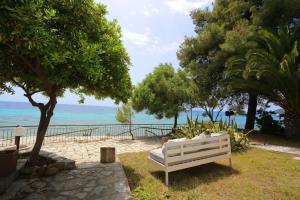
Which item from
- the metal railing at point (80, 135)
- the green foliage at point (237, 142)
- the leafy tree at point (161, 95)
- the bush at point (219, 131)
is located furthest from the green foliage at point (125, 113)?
the green foliage at point (237, 142)

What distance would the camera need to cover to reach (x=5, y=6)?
3379 mm

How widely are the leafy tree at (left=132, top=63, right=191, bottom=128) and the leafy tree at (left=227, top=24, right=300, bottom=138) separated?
3.53m

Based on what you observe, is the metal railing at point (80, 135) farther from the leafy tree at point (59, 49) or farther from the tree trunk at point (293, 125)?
the tree trunk at point (293, 125)

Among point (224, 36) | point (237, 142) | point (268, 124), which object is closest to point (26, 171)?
point (237, 142)

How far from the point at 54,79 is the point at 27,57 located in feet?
2.96

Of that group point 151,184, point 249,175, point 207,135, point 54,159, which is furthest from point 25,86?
point 249,175

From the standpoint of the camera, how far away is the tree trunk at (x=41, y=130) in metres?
6.32

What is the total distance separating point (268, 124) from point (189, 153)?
11875 millimetres

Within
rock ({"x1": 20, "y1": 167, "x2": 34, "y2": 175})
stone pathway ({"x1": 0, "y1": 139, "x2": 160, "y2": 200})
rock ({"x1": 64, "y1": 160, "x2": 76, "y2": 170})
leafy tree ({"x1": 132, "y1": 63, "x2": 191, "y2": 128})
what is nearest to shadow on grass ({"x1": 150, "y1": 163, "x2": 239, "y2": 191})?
stone pathway ({"x1": 0, "y1": 139, "x2": 160, "y2": 200})

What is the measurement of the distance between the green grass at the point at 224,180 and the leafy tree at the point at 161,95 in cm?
757

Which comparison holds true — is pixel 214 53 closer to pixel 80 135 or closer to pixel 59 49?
pixel 80 135

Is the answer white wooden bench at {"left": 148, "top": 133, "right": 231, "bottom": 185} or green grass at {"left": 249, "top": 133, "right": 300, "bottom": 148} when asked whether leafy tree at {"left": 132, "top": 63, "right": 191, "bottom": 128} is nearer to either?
green grass at {"left": 249, "top": 133, "right": 300, "bottom": 148}

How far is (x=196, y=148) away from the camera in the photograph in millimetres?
5715

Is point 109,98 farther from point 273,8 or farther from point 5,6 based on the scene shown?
point 273,8
